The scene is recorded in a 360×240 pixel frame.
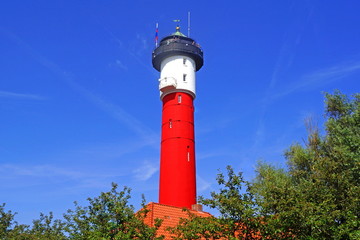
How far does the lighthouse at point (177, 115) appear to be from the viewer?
114ft

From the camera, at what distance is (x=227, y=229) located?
58.3ft

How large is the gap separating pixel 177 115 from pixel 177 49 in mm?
7362

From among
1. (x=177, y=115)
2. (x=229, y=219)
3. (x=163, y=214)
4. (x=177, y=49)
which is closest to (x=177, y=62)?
(x=177, y=49)

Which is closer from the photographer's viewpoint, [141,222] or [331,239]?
[331,239]

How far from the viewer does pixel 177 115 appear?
3750 centimetres

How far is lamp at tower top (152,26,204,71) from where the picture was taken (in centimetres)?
4025

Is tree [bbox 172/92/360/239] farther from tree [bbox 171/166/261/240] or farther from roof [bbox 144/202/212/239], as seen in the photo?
roof [bbox 144/202/212/239]

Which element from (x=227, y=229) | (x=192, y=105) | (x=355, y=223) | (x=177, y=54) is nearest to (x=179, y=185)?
(x=192, y=105)

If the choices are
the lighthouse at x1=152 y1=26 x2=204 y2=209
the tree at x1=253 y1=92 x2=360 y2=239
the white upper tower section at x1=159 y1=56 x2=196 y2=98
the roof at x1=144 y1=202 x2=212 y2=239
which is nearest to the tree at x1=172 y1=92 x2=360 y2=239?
the tree at x1=253 y1=92 x2=360 y2=239

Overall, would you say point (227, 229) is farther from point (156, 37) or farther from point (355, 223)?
point (156, 37)

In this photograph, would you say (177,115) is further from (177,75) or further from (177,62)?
(177,62)

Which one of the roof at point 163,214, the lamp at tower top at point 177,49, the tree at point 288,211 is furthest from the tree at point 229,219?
the lamp at tower top at point 177,49

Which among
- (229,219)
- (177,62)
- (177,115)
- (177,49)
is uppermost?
(177,49)

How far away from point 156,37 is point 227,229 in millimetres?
29592
